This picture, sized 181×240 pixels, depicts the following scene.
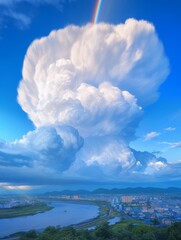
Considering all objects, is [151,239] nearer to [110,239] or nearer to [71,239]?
[110,239]

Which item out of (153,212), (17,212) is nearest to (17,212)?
(17,212)

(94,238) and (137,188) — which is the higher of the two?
(137,188)

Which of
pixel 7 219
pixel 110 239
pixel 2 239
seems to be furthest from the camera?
pixel 7 219

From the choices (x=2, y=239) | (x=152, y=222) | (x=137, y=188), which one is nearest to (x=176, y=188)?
(x=137, y=188)

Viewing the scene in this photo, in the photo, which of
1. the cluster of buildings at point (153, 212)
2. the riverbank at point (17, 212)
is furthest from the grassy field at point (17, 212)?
the cluster of buildings at point (153, 212)

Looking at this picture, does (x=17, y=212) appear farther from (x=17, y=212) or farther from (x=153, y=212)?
(x=153, y=212)

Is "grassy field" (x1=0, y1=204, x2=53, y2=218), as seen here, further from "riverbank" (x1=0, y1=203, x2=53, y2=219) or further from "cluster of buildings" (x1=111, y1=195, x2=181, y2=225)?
"cluster of buildings" (x1=111, y1=195, x2=181, y2=225)

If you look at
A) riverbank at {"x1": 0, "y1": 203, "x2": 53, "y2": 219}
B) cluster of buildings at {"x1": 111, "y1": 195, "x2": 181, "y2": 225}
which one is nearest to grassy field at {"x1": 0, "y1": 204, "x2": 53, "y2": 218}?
riverbank at {"x1": 0, "y1": 203, "x2": 53, "y2": 219}

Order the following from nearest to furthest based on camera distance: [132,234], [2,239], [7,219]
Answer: [132,234] < [2,239] < [7,219]

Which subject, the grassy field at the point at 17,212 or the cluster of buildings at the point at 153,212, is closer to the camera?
the cluster of buildings at the point at 153,212

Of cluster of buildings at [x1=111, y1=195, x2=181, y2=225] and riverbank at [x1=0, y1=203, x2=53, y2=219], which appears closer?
cluster of buildings at [x1=111, y1=195, x2=181, y2=225]

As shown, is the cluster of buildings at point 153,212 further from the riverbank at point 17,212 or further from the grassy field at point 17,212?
the grassy field at point 17,212
